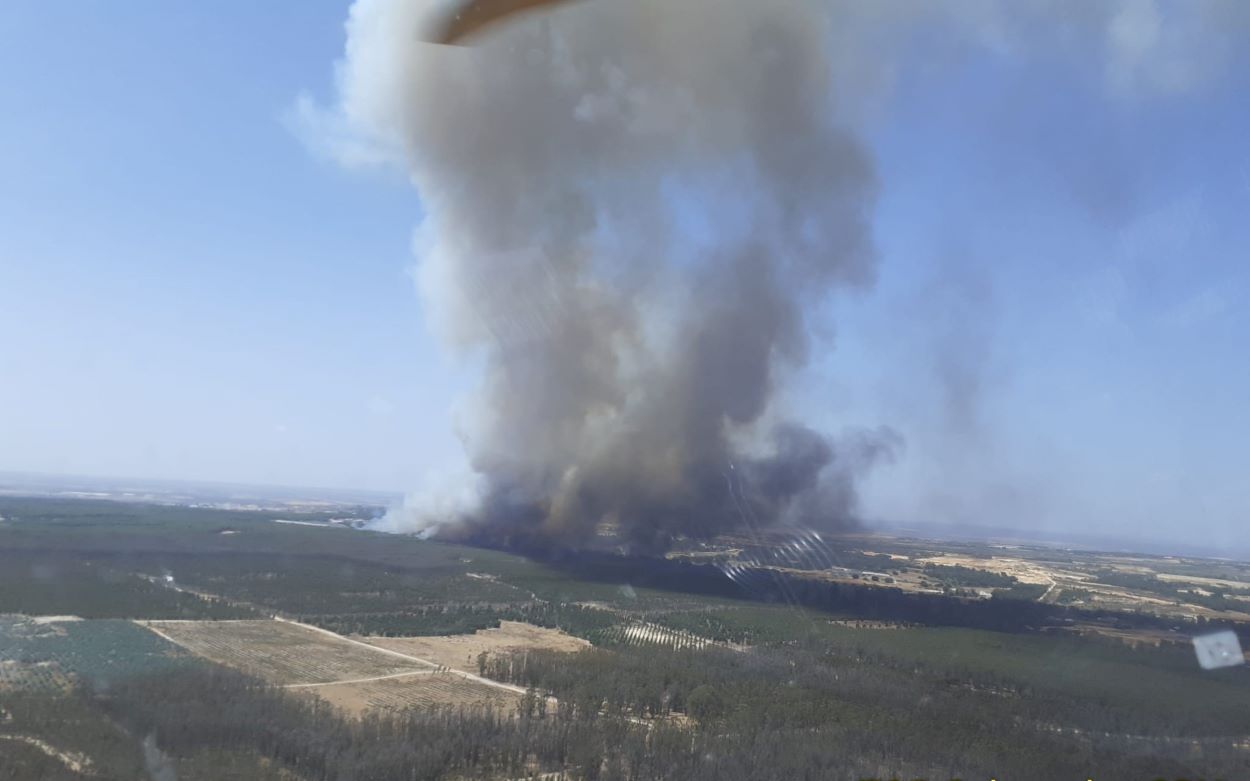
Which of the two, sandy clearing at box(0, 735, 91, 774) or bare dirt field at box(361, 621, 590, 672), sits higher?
sandy clearing at box(0, 735, 91, 774)

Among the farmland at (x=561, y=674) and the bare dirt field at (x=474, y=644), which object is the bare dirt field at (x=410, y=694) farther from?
the bare dirt field at (x=474, y=644)

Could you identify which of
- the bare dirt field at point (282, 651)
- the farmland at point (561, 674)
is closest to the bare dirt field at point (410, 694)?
the farmland at point (561, 674)

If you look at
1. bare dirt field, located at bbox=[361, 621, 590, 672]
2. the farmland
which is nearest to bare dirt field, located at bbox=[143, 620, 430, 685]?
the farmland

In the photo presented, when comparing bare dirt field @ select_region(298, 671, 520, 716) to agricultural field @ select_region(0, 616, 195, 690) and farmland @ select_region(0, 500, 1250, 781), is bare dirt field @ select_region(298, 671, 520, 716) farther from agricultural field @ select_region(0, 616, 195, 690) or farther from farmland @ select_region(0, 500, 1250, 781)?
agricultural field @ select_region(0, 616, 195, 690)

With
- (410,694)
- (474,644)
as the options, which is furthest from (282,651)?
(474,644)

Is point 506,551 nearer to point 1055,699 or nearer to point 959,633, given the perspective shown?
point 959,633

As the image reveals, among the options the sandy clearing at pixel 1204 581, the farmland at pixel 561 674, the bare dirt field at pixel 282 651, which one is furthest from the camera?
the sandy clearing at pixel 1204 581
